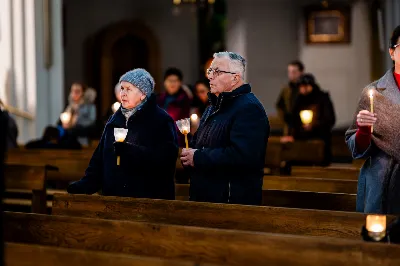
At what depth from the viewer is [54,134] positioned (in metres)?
8.77

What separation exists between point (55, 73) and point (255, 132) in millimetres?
8652

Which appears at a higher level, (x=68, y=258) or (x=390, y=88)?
(x=390, y=88)

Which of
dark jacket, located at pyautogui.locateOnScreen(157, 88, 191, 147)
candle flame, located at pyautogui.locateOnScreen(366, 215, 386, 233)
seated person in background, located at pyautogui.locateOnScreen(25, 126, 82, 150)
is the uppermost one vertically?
dark jacket, located at pyautogui.locateOnScreen(157, 88, 191, 147)

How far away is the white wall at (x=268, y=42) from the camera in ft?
47.1

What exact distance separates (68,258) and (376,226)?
4.39 feet

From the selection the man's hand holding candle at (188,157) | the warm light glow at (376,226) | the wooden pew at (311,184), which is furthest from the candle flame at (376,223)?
the wooden pew at (311,184)

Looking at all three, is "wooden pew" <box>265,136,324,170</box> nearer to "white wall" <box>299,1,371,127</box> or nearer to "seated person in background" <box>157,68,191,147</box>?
"seated person in background" <box>157,68,191,147</box>

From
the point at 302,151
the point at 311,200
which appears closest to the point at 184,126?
the point at 311,200

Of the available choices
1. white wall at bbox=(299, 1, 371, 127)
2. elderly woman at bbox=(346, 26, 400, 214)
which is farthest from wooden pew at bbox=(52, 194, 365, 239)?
white wall at bbox=(299, 1, 371, 127)

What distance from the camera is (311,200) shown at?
16.0ft

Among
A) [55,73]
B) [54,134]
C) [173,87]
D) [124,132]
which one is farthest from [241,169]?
[55,73]

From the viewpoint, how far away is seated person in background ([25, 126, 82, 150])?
8.70 m

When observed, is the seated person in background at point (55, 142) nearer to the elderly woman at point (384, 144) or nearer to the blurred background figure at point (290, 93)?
the blurred background figure at point (290, 93)

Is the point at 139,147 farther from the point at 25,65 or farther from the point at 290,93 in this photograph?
the point at 25,65
